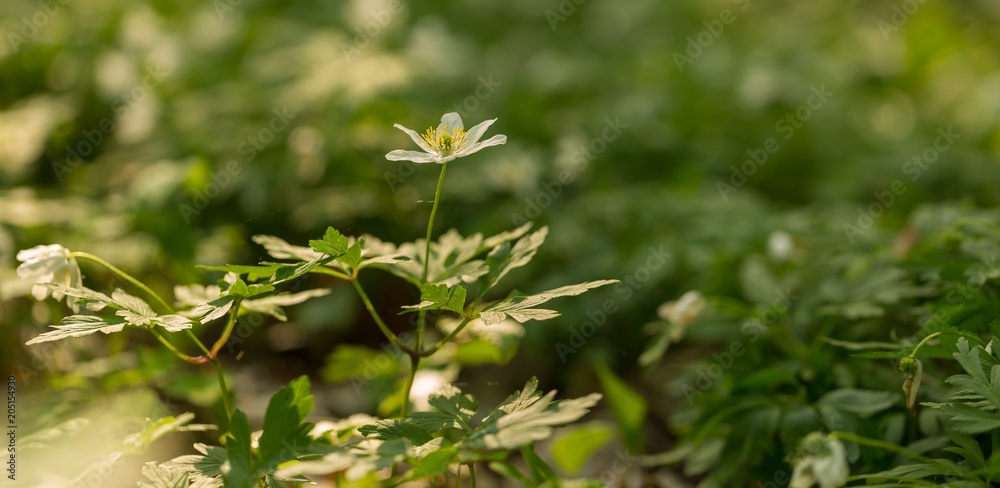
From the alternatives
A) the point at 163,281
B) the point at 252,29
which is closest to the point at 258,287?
the point at 163,281

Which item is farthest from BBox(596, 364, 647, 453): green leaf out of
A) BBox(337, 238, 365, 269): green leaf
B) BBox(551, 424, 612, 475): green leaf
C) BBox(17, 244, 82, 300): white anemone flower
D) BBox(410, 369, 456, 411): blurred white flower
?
BBox(17, 244, 82, 300): white anemone flower

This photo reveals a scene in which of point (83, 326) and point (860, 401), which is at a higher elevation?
point (83, 326)

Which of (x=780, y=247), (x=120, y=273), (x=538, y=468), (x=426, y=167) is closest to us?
(x=120, y=273)

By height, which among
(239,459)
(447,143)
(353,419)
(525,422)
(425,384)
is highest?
(447,143)

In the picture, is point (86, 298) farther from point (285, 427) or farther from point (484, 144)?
point (484, 144)

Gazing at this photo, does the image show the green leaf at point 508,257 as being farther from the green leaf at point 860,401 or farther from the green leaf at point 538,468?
the green leaf at point 860,401

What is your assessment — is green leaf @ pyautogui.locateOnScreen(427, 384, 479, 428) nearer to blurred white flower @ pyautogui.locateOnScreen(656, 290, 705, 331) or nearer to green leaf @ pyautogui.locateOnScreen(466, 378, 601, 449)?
green leaf @ pyautogui.locateOnScreen(466, 378, 601, 449)

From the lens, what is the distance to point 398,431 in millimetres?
1202

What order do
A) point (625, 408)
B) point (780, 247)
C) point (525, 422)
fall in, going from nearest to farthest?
point (525, 422) → point (625, 408) → point (780, 247)

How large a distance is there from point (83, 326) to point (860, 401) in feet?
4.80

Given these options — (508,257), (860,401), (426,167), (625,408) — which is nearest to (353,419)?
(508,257)

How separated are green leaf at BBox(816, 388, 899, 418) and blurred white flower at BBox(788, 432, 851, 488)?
306 millimetres

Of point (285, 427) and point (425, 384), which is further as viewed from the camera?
point (425, 384)

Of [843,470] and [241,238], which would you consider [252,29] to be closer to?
[241,238]
